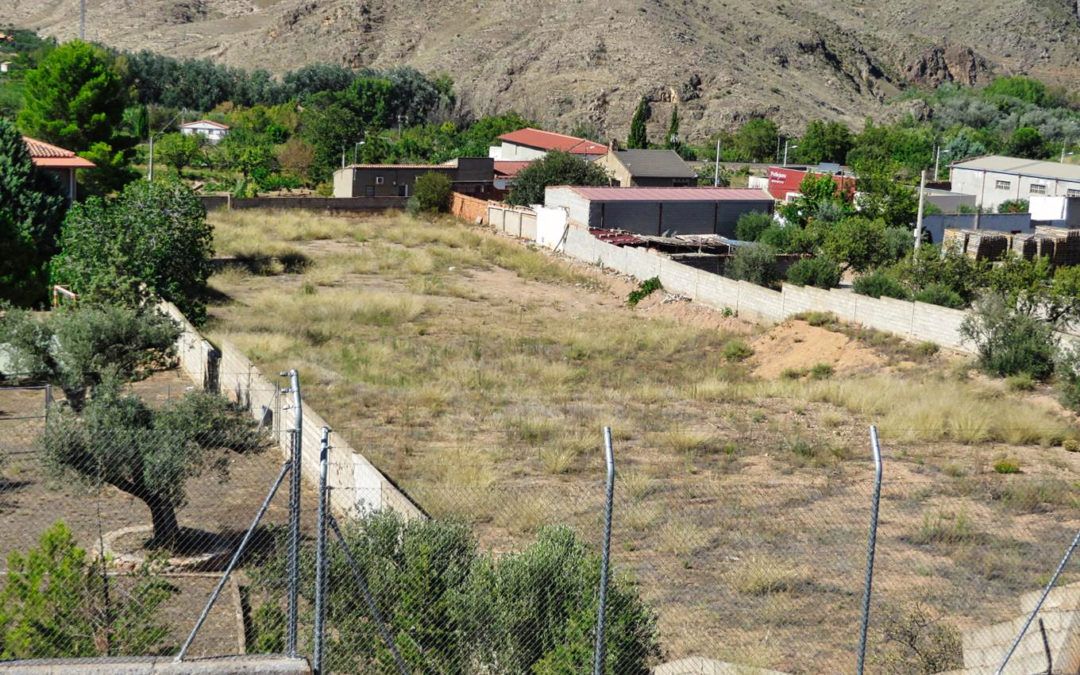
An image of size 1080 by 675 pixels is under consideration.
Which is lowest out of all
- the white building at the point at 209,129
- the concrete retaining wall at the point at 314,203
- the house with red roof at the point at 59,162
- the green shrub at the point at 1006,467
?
the green shrub at the point at 1006,467

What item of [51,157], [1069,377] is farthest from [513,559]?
[51,157]

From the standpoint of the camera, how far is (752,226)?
51719mm

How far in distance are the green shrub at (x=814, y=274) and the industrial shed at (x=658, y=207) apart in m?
12.1

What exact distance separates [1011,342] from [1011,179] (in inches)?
1551

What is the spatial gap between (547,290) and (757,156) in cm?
5281

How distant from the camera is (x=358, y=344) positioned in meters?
32.0

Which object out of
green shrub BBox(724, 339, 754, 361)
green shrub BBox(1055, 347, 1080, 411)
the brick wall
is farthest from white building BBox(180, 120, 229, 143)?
green shrub BBox(1055, 347, 1080, 411)

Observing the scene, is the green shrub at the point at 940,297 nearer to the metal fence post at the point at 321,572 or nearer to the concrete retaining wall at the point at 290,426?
the concrete retaining wall at the point at 290,426

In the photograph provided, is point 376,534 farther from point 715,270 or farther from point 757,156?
point 757,156

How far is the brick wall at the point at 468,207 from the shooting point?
191ft

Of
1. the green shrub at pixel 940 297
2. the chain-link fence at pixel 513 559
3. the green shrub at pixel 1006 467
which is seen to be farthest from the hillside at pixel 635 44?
the chain-link fence at pixel 513 559

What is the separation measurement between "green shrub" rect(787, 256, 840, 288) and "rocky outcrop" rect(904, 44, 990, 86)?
112359 mm

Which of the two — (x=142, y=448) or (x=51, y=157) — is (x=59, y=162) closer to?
(x=51, y=157)

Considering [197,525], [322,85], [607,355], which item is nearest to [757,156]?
[322,85]
